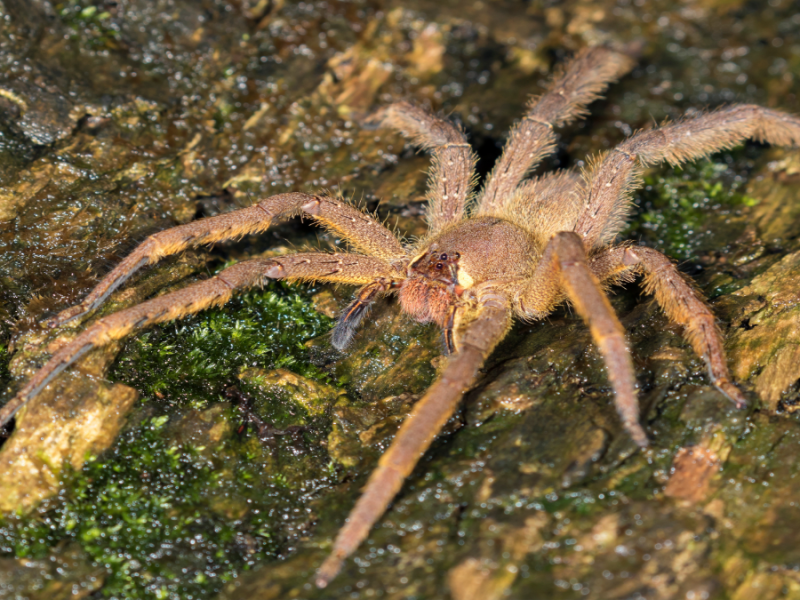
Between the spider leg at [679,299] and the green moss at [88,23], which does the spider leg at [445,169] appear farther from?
A: the green moss at [88,23]

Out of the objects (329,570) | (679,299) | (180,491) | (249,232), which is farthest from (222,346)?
(679,299)

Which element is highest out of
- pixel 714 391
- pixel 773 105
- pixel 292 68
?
pixel 292 68

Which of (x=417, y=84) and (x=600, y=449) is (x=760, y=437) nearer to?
(x=600, y=449)

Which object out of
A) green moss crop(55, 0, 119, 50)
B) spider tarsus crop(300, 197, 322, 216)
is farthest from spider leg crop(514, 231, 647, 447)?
green moss crop(55, 0, 119, 50)

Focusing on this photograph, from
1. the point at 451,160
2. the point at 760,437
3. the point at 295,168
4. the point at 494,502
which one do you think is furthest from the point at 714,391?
the point at 295,168

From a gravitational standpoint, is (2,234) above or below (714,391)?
above

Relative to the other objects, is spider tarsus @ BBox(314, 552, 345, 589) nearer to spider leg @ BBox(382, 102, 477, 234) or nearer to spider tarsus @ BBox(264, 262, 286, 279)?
spider tarsus @ BBox(264, 262, 286, 279)
